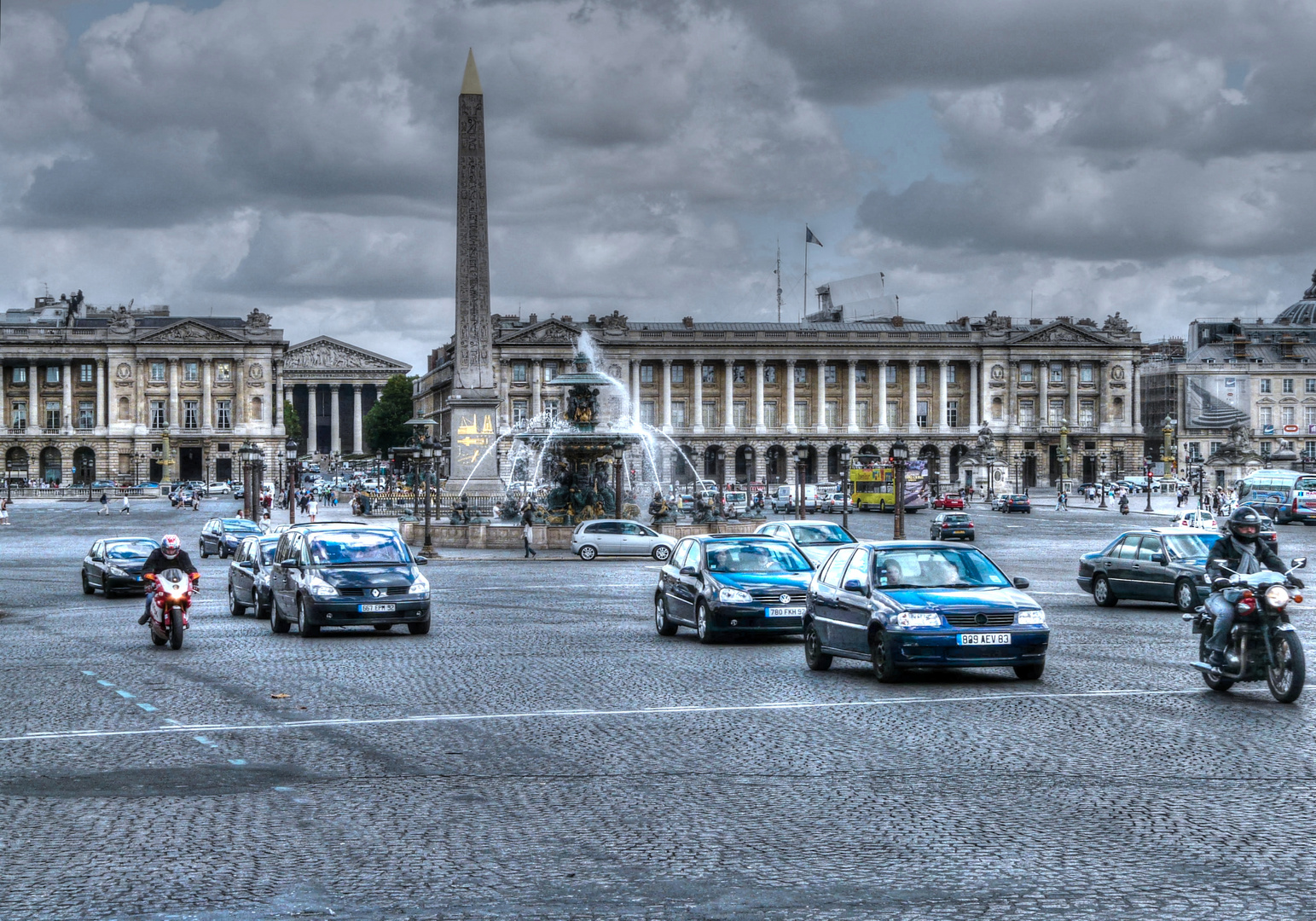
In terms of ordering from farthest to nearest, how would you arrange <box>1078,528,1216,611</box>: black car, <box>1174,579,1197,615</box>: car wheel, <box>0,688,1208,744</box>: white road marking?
<box>1078,528,1216,611</box>: black car → <box>1174,579,1197,615</box>: car wheel → <box>0,688,1208,744</box>: white road marking

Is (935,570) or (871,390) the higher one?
(871,390)

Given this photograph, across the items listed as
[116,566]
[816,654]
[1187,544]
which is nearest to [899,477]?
[1187,544]

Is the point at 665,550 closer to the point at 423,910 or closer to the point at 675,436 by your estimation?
the point at 423,910

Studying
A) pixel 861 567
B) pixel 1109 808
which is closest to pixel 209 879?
pixel 1109 808

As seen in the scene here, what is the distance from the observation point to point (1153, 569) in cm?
2619

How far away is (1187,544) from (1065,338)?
12488 centimetres

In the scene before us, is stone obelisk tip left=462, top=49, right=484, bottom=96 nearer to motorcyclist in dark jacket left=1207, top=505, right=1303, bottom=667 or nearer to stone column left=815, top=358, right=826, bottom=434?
motorcyclist in dark jacket left=1207, top=505, right=1303, bottom=667

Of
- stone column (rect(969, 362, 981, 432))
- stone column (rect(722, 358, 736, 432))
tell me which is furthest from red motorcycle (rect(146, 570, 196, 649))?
stone column (rect(969, 362, 981, 432))

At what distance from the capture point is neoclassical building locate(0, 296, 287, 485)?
5605 inches

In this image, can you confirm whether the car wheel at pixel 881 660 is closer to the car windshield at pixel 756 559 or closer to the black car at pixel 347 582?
the car windshield at pixel 756 559

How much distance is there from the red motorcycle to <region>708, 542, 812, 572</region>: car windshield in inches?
252

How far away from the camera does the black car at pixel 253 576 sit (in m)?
24.5

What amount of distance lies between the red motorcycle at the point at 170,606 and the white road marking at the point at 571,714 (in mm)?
7009

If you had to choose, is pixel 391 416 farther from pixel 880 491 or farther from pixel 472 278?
pixel 472 278
